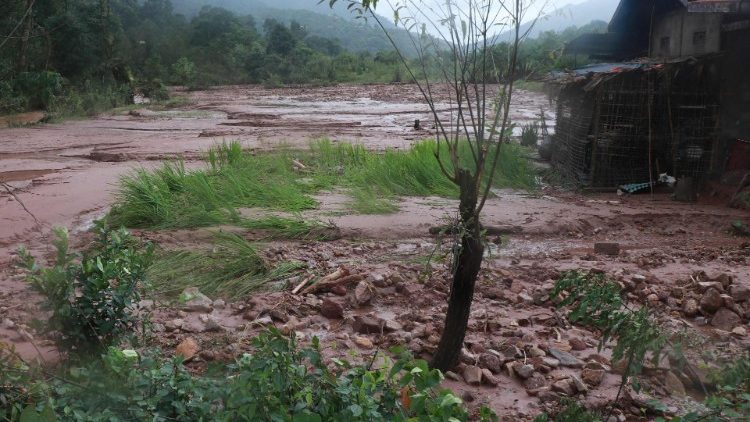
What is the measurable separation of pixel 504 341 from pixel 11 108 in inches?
725

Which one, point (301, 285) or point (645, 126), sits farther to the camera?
point (645, 126)

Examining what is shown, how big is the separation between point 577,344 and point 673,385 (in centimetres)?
63

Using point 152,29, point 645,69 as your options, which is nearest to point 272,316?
point 645,69

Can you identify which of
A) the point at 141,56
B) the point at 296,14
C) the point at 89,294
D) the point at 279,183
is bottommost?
the point at 279,183

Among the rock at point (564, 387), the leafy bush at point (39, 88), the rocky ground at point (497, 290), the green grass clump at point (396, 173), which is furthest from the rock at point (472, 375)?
the leafy bush at point (39, 88)

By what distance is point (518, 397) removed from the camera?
346cm

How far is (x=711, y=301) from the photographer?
4.44m

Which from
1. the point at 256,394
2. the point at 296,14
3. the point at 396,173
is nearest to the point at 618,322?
the point at 256,394

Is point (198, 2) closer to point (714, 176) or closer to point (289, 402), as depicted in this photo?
point (714, 176)

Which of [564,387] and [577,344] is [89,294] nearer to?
[564,387]

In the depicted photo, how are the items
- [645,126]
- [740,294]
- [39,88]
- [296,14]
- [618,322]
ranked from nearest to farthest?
[618,322]
[740,294]
[645,126]
[39,88]
[296,14]

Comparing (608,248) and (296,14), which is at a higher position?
(296,14)

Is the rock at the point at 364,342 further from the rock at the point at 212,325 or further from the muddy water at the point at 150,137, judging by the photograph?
the muddy water at the point at 150,137

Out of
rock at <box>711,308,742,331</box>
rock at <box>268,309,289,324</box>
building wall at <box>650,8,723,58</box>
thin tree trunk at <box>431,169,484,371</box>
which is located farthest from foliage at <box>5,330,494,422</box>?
building wall at <box>650,8,723,58</box>
